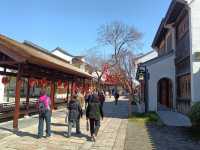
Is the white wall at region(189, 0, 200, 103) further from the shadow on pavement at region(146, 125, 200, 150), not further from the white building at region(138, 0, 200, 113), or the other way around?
the shadow on pavement at region(146, 125, 200, 150)

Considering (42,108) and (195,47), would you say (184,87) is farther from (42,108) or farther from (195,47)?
(42,108)

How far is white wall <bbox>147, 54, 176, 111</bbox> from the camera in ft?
68.5

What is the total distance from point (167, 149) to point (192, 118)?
123 inches

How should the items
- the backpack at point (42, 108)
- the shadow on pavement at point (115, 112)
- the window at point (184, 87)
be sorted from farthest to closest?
the shadow on pavement at point (115, 112) → the window at point (184, 87) → the backpack at point (42, 108)

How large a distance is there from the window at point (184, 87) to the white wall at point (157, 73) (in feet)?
3.20

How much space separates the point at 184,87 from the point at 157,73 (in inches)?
113

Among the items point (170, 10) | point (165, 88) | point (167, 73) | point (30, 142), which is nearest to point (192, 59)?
point (170, 10)

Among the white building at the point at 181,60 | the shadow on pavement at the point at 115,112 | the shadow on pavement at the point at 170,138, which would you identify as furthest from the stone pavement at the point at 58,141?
the shadow on pavement at the point at 115,112

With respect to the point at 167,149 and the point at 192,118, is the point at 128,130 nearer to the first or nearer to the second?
the point at 192,118

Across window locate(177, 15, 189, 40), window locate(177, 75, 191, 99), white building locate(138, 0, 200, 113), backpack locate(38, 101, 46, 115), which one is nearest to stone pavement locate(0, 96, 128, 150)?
backpack locate(38, 101, 46, 115)

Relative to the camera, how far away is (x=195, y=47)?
615 inches

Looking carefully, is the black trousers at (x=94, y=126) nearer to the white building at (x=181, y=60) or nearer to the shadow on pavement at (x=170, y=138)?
the shadow on pavement at (x=170, y=138)

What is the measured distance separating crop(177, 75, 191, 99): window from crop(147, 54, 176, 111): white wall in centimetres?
98

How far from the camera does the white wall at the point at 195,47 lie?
15.5 meters
